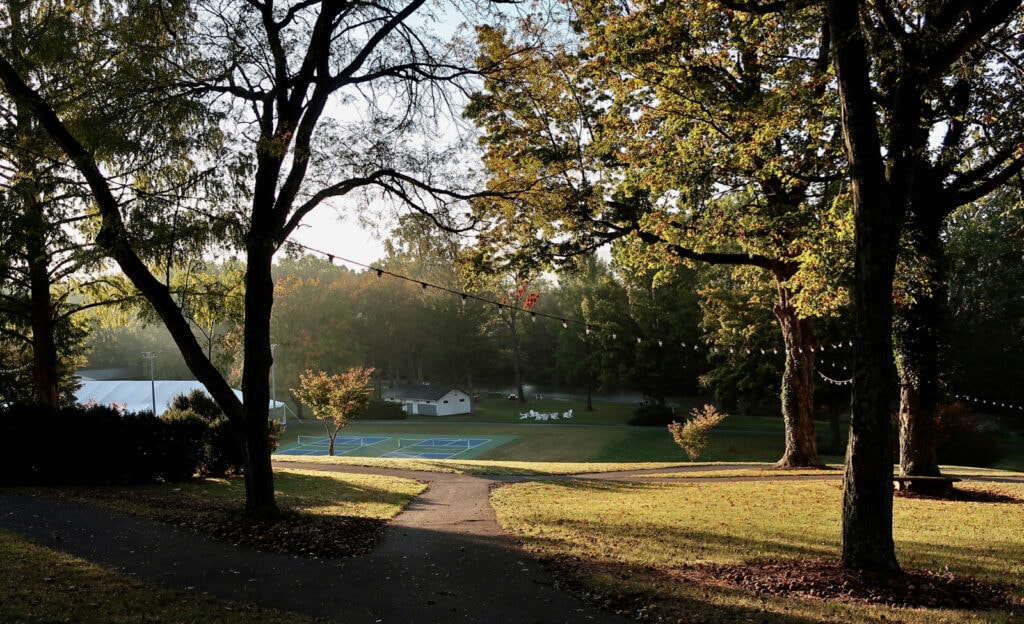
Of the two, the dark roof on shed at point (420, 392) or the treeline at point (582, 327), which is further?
the dark roof on shed at point (420, 392)

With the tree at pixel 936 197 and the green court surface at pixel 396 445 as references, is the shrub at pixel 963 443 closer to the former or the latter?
the tree at pixel 936 197

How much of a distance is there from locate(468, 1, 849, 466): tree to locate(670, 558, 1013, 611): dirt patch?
6853 millimetres

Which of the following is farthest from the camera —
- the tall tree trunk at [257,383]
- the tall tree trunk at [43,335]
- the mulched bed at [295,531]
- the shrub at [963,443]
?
the shrub at [963,443]

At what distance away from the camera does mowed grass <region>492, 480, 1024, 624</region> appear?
5.81 m

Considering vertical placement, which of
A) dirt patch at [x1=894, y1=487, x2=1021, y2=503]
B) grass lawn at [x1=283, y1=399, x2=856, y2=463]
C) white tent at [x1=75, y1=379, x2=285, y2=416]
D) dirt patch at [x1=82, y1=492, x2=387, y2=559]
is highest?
white tent at [x1=75, y1=379, x2=285, y2=416]

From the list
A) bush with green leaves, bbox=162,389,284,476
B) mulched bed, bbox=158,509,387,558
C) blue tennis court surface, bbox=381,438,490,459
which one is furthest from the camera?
blue tennis court surface, bbox=381,438,490,459

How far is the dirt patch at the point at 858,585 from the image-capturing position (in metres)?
6.02

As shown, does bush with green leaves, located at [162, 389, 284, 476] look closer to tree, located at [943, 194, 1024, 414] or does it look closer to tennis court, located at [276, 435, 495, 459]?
tennis court, located at [276, 435, 495, 459]

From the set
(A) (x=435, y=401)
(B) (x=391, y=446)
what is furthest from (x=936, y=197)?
(A) (x=435, y=401)

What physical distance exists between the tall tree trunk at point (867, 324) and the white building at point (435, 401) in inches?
2191

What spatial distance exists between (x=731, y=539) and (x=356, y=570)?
5.10 m

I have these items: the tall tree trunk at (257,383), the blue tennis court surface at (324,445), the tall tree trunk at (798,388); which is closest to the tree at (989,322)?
the tall tree trunk at (798,388)

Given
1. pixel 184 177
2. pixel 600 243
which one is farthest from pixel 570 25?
pixel 184 177

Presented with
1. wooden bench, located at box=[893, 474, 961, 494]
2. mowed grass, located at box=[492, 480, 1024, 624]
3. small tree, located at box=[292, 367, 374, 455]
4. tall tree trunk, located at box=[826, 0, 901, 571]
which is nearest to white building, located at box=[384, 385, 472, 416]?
small tree, located at box=[292, 367, 374, 455]
